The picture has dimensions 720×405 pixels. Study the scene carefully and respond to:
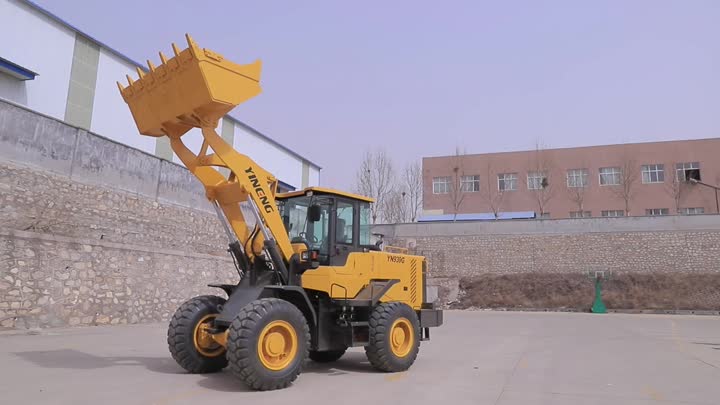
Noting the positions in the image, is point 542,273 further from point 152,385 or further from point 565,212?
point 152,385

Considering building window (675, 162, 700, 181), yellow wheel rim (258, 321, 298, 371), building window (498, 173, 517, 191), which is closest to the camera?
yellow wheel rim (258, 321, 298, 371)

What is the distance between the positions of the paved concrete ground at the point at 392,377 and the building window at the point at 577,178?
4027 cm

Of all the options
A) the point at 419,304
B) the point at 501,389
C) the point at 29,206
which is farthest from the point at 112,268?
the point at 501,389

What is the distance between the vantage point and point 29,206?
12141 mm

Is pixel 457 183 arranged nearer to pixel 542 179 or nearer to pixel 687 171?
pixel 542 179

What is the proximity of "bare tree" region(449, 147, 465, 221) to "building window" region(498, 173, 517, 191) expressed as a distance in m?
3.80

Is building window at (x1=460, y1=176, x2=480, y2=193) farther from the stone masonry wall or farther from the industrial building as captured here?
the industrial building

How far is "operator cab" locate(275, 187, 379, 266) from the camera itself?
7.36m

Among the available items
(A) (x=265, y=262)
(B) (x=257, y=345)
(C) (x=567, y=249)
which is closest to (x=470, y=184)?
(C) (x=567, y=249)

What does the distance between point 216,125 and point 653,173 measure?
165 ft

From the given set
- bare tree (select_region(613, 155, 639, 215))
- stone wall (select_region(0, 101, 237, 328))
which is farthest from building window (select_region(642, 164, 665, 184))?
stone wall (select_region(0, 101, 237, 328))

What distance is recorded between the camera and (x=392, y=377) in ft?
23.0

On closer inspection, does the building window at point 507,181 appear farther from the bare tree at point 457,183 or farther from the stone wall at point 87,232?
the stone wall at point 87,232

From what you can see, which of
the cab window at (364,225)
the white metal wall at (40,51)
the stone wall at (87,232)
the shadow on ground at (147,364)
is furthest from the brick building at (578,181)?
the shadow on ground at (147,364)
